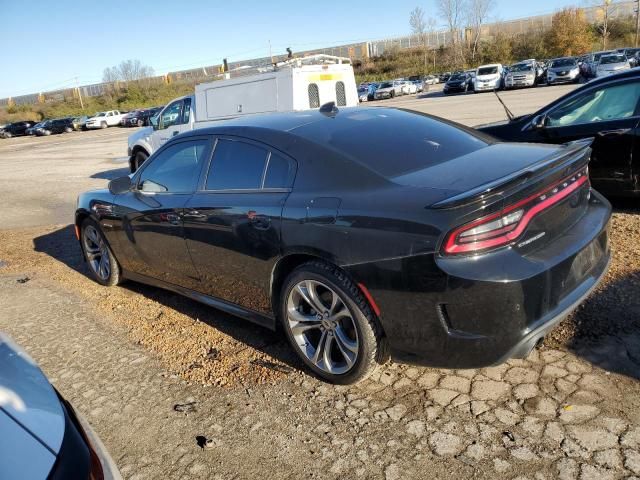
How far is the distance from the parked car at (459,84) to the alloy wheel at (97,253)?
3878 centimetres

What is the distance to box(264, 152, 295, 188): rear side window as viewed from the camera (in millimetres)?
3309

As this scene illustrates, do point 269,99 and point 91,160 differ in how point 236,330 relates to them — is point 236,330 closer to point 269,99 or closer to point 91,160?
point 269,99

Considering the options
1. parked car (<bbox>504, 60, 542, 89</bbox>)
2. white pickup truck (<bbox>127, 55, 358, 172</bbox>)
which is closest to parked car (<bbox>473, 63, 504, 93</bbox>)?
parked car (<bbox>504, 60, 542, 89</bbox>)

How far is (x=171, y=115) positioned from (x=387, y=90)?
123 feet

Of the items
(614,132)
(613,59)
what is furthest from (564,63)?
(614,132)

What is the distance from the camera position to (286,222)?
3.16m

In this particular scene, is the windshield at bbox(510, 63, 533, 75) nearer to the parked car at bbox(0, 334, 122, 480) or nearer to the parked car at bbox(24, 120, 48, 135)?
the parked car at bbox(0, 334, 122, 480)

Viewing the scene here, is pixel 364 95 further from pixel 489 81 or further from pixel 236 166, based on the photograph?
pixel 236 166

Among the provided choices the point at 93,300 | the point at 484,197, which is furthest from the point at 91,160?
the point at 484,197

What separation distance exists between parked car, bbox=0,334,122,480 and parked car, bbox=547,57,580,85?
38.2 m

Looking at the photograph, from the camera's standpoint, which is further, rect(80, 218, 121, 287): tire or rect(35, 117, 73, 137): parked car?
rect(35, 117, 73, 137): parked car

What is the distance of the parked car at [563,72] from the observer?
34.4m

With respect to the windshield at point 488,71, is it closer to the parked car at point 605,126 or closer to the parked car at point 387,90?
the parked car at point 387,90

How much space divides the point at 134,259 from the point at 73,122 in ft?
170
